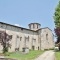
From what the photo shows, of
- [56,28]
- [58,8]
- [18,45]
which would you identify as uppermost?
[58,8]

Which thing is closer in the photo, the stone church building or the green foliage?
the green foliage

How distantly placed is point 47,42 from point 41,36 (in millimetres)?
3360

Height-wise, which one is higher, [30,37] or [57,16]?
[57,16]

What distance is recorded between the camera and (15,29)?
2418 inches

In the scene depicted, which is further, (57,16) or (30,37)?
(30,37)

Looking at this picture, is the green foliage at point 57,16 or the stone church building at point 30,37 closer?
the green foliage at point 57,16

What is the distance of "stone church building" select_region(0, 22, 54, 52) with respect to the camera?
59759 millimetres

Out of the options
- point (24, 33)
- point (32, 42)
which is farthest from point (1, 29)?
point (32, 42)

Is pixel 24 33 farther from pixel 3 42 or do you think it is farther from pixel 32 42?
pixel 3 42

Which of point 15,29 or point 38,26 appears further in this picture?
point 38,26

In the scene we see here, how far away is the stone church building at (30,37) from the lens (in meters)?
59.8

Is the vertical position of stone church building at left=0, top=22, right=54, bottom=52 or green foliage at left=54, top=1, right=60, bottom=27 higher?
green foliage at left=54, top=1, right=60, bottom=27

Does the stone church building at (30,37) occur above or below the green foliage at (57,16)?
below

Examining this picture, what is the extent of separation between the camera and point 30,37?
220 feet
